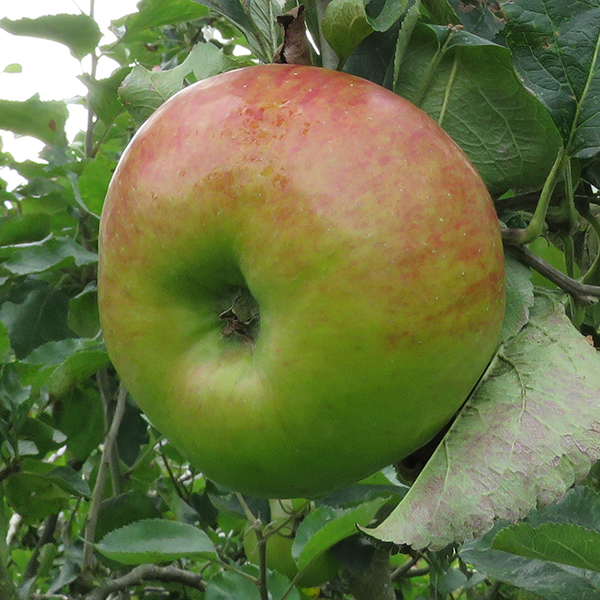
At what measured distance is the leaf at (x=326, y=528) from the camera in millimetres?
894

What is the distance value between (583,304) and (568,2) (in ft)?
0.99

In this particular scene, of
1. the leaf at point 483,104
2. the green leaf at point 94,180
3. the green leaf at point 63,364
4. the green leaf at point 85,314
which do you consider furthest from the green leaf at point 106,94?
the leaf at point 483,104

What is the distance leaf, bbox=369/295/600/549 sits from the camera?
0.57 meters

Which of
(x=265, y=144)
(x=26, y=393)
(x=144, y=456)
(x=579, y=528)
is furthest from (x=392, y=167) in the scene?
(x=144, y=456)

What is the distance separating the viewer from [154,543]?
921 millimetres

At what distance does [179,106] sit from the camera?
0.64 m

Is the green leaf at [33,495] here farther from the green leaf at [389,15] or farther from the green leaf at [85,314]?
the green leaf at [389,15]

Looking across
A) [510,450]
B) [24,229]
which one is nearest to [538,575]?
[510,450]

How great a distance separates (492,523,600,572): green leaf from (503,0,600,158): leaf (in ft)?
1.21

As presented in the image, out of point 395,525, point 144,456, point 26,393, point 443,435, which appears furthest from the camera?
point 144,456

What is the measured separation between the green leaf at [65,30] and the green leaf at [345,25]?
0.84 m

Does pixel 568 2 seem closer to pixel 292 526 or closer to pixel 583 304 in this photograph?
pixel 583 304

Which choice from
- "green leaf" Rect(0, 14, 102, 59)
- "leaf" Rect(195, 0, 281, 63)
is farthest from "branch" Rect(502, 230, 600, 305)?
"green leaf" Rect(0, 14, 102, 59)

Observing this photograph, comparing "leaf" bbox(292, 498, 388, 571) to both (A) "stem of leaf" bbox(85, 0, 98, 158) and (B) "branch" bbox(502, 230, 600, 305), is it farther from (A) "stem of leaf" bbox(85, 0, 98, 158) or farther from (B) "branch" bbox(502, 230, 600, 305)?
(A) "stem of leaf" bbox(85, 0, 98, 158)
